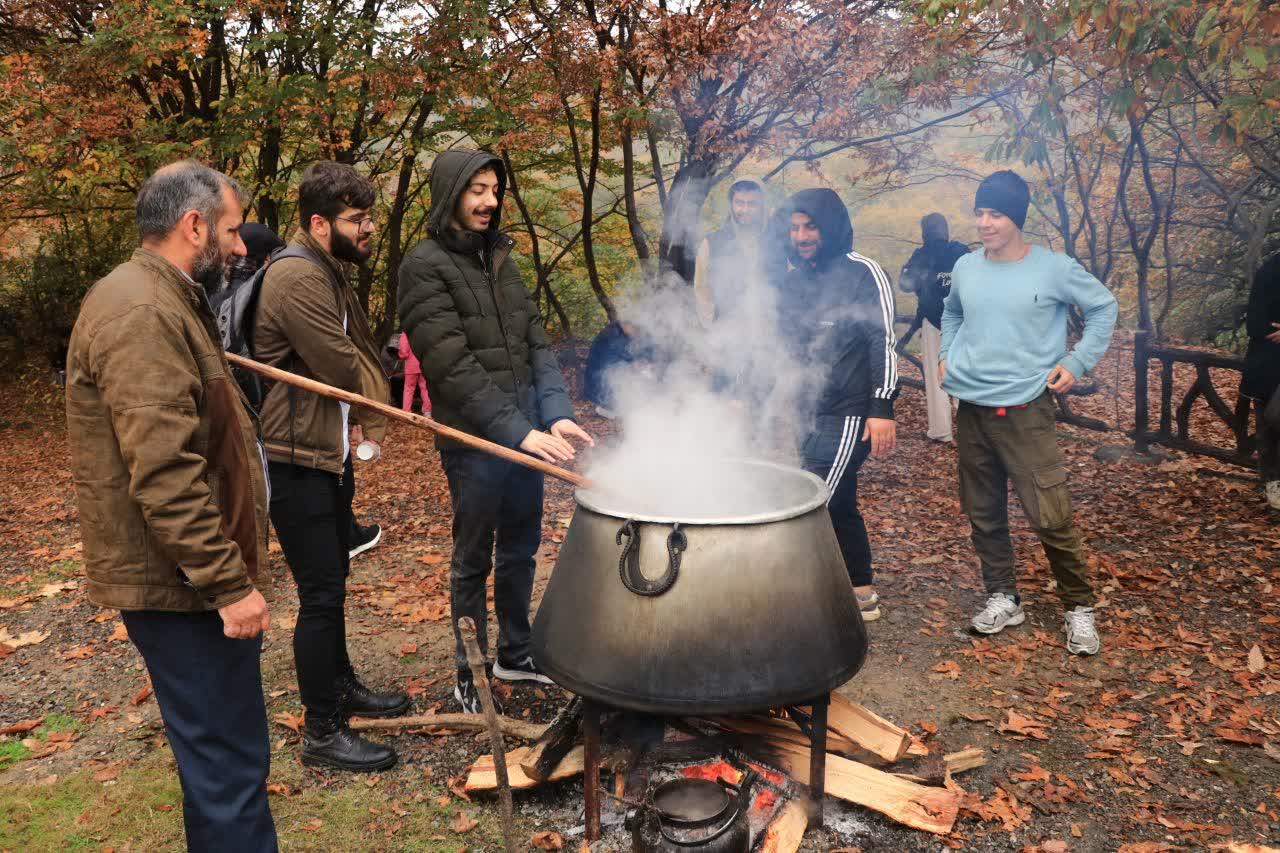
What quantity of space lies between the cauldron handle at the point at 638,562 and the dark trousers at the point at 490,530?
1276 millimetres

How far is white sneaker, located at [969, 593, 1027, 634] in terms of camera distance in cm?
500

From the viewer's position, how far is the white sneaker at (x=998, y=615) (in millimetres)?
4996

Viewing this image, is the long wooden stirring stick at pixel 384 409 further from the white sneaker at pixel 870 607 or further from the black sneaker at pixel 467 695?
the white sneaker at pixel 870 607

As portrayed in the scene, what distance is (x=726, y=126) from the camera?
8898mm

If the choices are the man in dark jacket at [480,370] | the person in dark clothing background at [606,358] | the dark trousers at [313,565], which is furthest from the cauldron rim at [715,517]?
the person in dark clothing background at [606,358]

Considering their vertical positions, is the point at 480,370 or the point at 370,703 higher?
the point at 480,370

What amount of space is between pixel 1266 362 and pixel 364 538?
757 cm

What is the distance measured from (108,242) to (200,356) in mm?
15164

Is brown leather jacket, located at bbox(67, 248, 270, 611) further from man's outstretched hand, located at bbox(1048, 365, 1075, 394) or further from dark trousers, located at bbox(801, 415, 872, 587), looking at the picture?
man's outstretched hand, located at bbox(1048, 365, 1075, 394)

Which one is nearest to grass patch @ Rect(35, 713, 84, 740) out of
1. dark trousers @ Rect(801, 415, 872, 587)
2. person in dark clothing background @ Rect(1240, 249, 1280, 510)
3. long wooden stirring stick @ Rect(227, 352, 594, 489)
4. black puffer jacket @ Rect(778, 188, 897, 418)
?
long wooden stirring stick @ Rect(227, 352, 594, 489)

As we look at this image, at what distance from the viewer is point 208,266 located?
2600 millimetres

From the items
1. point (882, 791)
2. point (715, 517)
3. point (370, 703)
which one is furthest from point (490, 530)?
point (882, 791)

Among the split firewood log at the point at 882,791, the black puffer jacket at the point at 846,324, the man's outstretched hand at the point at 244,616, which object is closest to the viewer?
the man's outstretched hand at the point at 244,616

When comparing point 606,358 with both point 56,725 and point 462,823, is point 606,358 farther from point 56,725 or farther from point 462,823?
point 462,823
